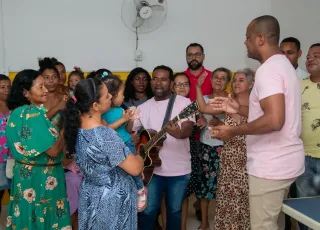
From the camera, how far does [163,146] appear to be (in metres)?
2.99

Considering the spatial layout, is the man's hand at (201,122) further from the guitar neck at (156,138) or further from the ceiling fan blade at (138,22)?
the ceiling fan blade at (138,22)

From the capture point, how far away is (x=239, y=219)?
2945 millimetres

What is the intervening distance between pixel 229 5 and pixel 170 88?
8.34 ft

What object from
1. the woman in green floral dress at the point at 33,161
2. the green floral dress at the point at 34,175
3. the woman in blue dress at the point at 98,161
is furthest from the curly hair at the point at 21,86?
the woman in blue dress at the point at 98,161

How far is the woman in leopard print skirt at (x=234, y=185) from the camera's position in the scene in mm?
2896

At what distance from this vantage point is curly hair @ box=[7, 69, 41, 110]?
236 centimetres

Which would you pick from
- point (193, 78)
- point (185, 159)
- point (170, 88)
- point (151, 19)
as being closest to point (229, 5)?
point (151, 19)

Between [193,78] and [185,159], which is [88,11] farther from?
[185,159]

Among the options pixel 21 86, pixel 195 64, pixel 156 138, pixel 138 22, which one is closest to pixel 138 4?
pixel 138 22

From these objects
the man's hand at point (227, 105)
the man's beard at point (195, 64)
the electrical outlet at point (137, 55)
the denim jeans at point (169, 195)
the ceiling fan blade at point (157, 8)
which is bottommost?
the denim jeans at point (169, 195)

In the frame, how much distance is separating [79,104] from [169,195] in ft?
4.58

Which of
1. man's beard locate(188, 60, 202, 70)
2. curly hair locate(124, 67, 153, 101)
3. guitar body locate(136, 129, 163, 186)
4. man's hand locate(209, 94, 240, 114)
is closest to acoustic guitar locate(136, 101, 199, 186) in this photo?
guitar body locate(136, 129, 163, 186)

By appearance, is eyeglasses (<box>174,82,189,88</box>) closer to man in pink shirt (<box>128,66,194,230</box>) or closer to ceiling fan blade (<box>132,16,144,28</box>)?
man in pink shirt (<box>128,66,194,230</box>)

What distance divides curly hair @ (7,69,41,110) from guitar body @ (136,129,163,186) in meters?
0.93
